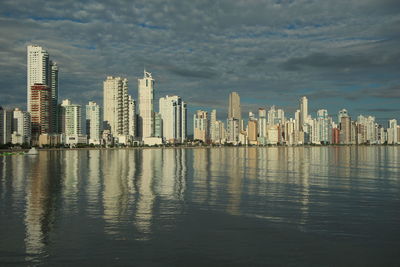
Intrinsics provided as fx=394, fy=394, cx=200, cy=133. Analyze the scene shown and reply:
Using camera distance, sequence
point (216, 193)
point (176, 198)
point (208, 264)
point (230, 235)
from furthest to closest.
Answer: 1. point (216, 193)
2. point (176, 198)
3. point (230, 235)
4. point (208, 264)

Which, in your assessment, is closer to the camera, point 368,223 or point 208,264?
point 208,264

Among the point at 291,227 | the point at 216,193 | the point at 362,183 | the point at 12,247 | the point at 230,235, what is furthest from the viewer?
the point at 362,183

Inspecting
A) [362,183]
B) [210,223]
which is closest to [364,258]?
[210,223]

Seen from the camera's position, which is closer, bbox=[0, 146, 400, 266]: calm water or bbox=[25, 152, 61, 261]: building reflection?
bbox=[0, 146, 400, 266]: calm water

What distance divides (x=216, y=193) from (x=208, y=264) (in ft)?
75.6

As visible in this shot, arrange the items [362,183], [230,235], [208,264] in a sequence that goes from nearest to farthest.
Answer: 1. [208,264]
2. [230,235]
3. [362,183]

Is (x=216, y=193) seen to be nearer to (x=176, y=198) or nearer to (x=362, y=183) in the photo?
(x=176, y=198)

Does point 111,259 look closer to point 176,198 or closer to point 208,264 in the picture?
point 208,264

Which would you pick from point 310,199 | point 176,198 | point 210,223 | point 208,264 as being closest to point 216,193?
point 176,198

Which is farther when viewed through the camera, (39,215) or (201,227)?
(39,215)

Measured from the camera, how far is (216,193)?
41906 millimetres

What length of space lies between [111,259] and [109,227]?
6.56 m

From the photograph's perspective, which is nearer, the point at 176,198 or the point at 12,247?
the point at 12,247

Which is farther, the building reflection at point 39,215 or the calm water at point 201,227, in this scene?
the building reflection at point 39,215
